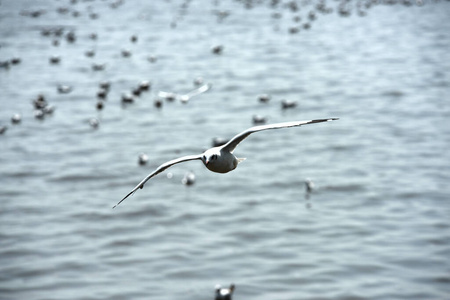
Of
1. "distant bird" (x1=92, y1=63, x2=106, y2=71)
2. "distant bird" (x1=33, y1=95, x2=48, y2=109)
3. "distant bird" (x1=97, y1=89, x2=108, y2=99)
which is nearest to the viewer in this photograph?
"distant bird" (x1=33, y1=95, x2=48, y2=109)

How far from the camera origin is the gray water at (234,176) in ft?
60.1

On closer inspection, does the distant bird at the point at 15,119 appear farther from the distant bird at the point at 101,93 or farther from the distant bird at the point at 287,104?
the distant bird at the point at 287,104

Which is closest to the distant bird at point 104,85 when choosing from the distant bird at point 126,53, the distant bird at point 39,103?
the distant bird at point 39,103

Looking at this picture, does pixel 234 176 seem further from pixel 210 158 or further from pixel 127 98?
pixel 210 158

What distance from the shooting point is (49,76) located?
38406mm

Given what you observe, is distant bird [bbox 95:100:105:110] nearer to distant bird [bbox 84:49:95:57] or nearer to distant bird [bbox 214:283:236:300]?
distant bird [bbox 84:49:95:57]

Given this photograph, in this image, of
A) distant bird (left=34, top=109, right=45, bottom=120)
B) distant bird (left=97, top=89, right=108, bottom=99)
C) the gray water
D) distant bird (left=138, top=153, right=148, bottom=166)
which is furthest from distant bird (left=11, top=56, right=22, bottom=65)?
distant bird (left=138, top=153, right=148, bottom=166)

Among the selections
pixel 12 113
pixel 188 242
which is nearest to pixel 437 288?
pixel 188 242

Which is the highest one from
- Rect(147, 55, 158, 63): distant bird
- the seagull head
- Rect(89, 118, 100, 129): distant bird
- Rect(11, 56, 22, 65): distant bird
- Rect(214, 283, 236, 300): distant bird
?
the seagull head

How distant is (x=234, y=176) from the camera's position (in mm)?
24750

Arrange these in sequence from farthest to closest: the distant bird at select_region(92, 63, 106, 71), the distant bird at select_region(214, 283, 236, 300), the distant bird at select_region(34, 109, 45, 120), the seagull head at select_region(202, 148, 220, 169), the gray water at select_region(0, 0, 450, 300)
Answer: the distant bird at select_region(92, 63, 106, 71) < the distant bird at select_region(34, 109, 45, 120) < the gray water at select_region(0, 0, 450, 300) < the distant bird at select_region(214, 283, 236, 300) < the seagull head at select_region(202, 148, 220, 169)

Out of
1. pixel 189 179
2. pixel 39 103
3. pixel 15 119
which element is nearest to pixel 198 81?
pixel 39 103

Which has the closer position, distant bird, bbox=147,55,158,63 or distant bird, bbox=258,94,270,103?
distant bird, bbox=258,94,270,103

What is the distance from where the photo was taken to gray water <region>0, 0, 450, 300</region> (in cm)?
1833
